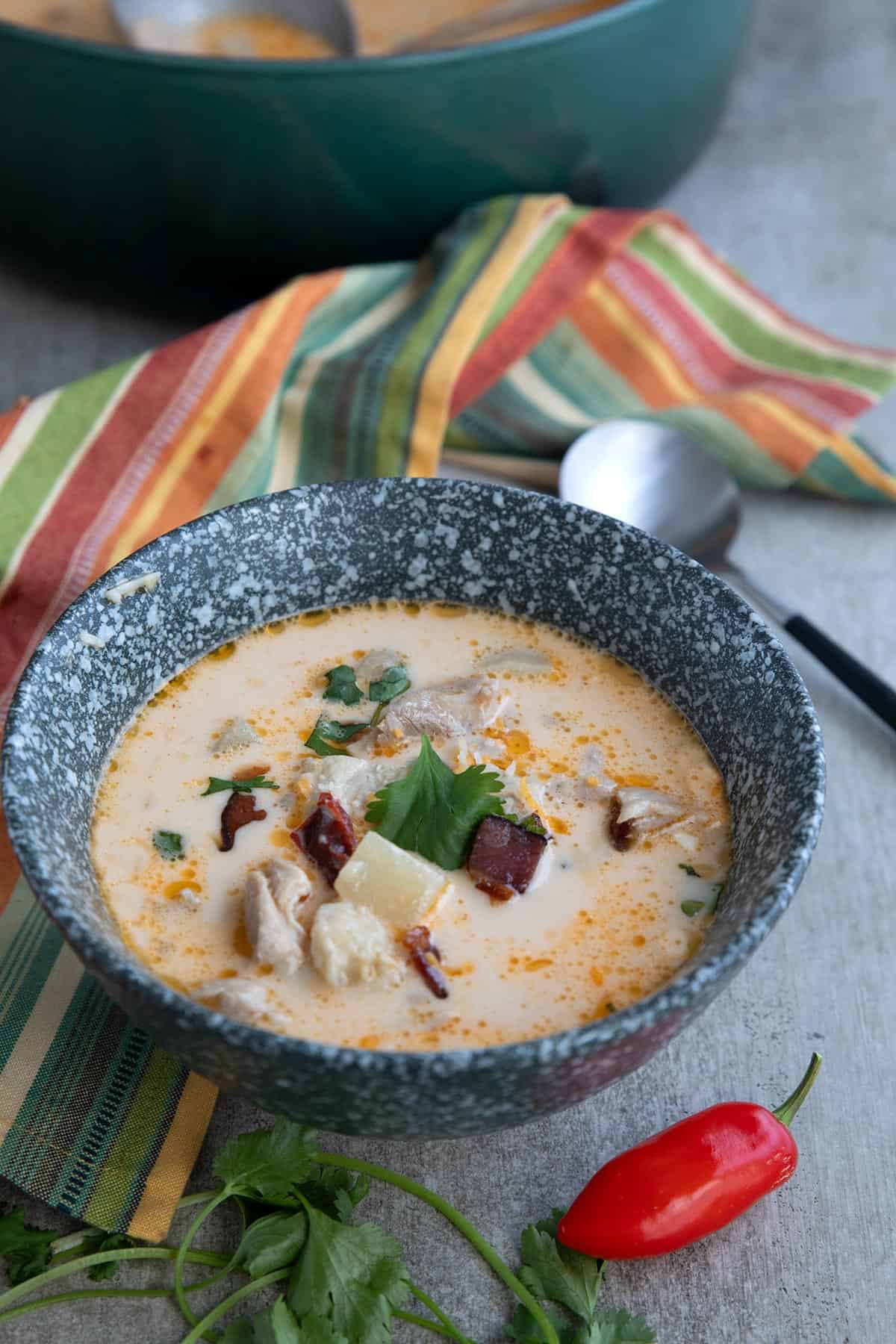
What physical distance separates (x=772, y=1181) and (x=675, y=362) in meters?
1.93

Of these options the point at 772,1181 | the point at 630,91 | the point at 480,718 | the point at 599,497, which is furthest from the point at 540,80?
the point at 772,1181

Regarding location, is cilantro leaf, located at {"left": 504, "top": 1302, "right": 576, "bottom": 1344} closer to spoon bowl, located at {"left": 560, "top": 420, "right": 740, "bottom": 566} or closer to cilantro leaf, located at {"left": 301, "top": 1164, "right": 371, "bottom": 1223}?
cilantro leaf, located at {"left": 301, "top": 1164, "right": 371, "bottom": 1223}

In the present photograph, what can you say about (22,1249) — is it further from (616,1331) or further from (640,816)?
(640,816)

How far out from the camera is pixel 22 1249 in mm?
1791

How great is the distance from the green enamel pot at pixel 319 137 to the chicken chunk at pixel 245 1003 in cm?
188

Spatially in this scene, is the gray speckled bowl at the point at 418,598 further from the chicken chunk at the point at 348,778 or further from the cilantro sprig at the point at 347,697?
the chicken chunk at the point at 348,778

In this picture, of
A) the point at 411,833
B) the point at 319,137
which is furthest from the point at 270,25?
the point at 411,833

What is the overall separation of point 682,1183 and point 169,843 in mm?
790

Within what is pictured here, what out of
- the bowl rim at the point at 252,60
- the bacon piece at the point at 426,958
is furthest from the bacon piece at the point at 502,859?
the bowl rim at the point at 252,60

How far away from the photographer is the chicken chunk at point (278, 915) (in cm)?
175

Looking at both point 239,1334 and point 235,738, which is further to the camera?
Answer: point 235,738

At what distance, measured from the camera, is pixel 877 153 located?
4219mm

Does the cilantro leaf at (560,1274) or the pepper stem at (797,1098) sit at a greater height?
the pepper stem at (797,1098)

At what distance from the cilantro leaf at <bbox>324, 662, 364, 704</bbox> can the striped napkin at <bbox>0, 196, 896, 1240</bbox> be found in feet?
1.79
